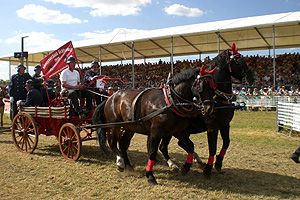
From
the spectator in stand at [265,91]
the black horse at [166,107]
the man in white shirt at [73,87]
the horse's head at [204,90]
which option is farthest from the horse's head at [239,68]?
the spectator in stand at [265,91]

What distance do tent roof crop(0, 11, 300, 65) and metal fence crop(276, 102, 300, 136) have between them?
6.96 metres

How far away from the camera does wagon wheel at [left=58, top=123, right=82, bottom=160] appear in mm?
5871

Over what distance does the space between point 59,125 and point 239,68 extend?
4285 millimetres

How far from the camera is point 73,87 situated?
6.21 meters

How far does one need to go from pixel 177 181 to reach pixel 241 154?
253 cm

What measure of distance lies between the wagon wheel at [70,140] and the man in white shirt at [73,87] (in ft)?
1.32

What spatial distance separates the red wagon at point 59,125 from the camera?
6031 mm

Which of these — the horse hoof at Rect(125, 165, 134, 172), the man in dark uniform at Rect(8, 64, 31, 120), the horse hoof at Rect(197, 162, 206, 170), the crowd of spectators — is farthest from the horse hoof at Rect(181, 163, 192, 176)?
the crowd of spectators

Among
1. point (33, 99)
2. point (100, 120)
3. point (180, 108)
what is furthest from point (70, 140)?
point (180, 108)

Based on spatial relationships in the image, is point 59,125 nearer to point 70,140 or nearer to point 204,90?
point 70,140

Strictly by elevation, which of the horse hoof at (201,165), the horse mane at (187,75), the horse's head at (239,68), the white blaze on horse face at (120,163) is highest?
the horse's head at (239,68)

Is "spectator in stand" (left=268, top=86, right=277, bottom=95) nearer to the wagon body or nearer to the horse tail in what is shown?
the wagon body

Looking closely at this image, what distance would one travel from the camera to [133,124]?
16.4 feet

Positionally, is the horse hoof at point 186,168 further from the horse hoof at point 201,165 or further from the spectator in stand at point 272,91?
the spectator in stand at point 272,91
